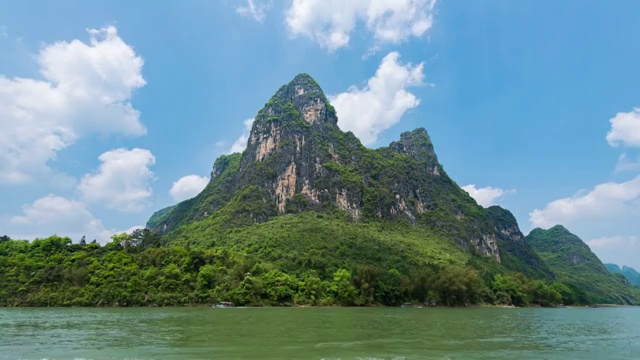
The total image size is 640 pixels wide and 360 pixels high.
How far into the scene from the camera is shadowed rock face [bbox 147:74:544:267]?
513 ft

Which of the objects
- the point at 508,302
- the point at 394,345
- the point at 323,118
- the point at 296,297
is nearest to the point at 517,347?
the point at 394,345

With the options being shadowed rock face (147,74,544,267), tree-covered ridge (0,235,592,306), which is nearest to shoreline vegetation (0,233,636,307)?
tree-covered ridge (0,235,592,306)

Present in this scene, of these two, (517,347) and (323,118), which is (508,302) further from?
(323,118)

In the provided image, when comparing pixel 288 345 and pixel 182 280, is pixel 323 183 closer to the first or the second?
pixel 182 280

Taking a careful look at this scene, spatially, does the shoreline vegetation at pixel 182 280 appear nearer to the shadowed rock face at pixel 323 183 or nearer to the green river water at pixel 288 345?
the green river water at pixel 288 345

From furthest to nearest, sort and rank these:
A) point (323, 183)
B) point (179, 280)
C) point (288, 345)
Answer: point (323, 183)
point (179, 280)
point (288, 345)

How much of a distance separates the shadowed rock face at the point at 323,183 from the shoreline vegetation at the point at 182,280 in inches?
2432

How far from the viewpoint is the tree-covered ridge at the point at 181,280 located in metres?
67.3

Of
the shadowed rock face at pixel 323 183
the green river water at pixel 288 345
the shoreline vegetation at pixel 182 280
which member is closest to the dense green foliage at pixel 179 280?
the shoreline vegetation at pixel 182 280

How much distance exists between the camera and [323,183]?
159m

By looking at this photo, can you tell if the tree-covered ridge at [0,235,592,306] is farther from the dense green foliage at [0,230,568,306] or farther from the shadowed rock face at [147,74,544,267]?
the shadowed rock face at [147,74,544,267]

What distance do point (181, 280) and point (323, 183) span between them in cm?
9060

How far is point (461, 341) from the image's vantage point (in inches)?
1000

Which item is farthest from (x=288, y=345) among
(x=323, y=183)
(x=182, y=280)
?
(x=323, y=183)
